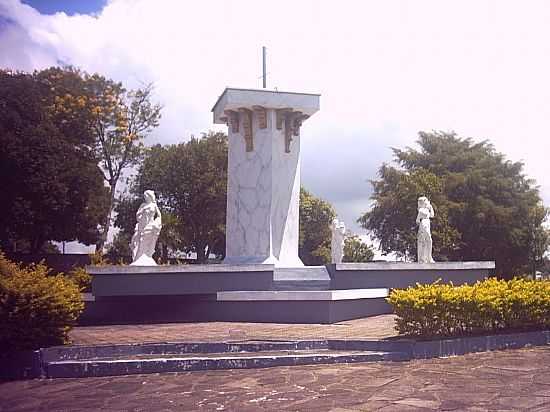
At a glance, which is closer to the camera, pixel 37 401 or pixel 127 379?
pixel 37 401

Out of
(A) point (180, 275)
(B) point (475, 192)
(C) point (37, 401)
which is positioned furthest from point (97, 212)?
(C) point (37, 401)

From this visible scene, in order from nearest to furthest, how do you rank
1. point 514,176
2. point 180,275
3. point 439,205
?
point 180,275 < point 439,205 < point 514,176

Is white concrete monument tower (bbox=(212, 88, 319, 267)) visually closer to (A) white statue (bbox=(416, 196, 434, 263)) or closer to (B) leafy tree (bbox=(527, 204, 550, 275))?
(A) white statue (bbox=(416, 196, 434, 263))

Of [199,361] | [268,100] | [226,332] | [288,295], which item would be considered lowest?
[199,361]

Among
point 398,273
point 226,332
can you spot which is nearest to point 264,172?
point 398,273

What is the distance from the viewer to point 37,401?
6684mm

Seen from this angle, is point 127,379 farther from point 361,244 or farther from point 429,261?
point 361,244

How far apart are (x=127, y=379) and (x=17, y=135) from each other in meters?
18.5

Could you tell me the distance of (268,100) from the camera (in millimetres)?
17297

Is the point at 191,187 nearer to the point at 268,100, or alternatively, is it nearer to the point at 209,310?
the point at 268,100

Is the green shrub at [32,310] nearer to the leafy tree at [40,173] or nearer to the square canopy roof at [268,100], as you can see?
the square canopy roof at [268,100]

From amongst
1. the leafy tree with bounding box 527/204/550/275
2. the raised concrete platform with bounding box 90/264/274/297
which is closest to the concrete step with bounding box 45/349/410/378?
the raised concrete platform with bounding box 90/264/274/297

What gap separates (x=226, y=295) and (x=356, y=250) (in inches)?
669

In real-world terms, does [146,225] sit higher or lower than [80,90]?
lower
